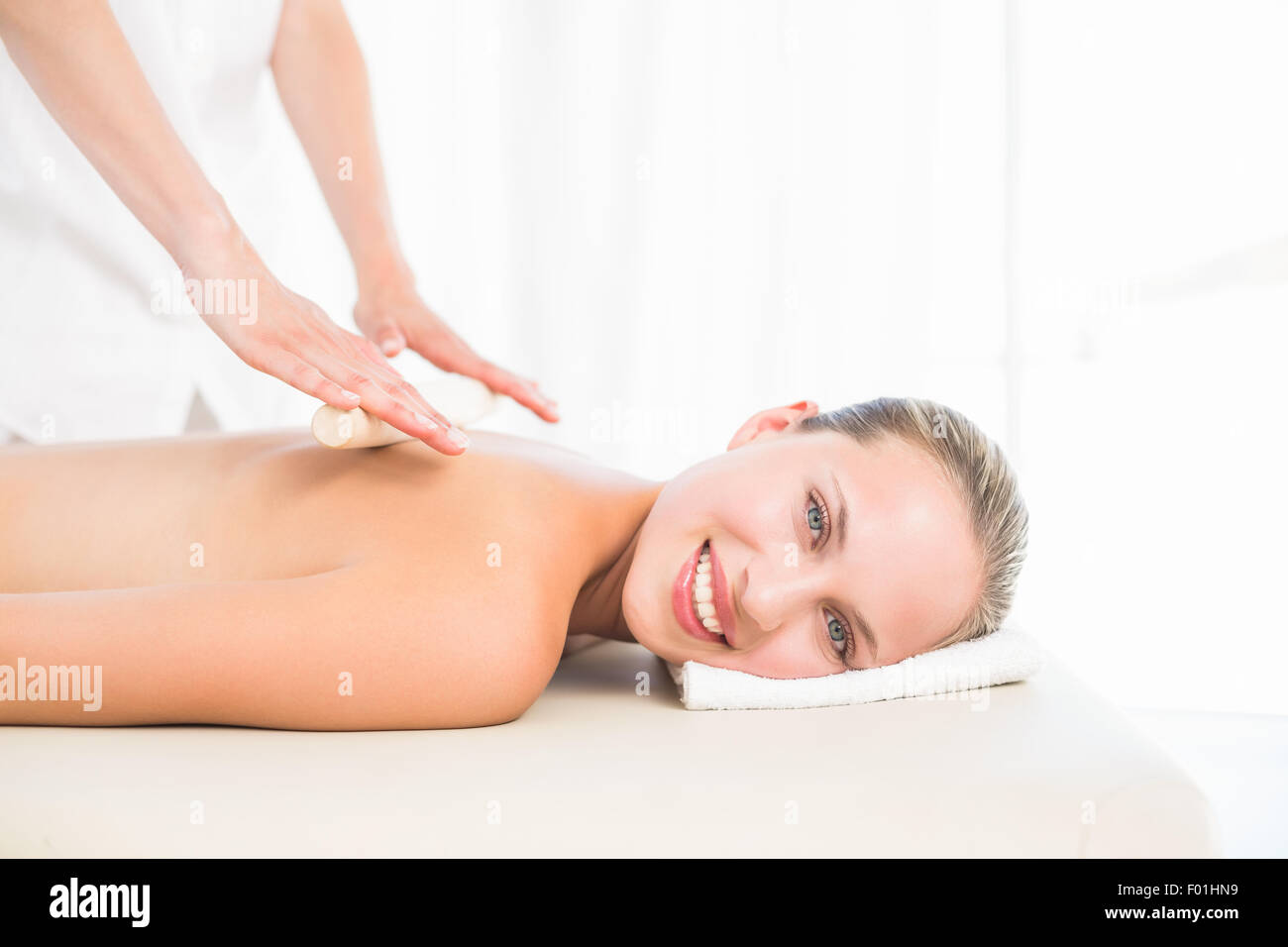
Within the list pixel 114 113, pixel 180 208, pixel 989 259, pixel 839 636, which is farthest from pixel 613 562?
pixel 989 259

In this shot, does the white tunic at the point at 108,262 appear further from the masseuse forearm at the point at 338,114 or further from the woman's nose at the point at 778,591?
the woman's nose at the point at 778,591

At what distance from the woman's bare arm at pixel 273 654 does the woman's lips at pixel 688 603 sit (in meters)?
0.19

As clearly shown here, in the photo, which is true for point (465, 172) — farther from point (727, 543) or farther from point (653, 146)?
point (727, 543)

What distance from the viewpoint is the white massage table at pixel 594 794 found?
812 mm

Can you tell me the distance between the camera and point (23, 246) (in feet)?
5.09

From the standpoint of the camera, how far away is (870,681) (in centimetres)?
115

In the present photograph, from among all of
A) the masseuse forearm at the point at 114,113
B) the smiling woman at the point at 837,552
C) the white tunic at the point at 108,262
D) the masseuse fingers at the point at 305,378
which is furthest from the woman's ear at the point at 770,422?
the white tunic at the point at 108,262

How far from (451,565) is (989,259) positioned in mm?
1888

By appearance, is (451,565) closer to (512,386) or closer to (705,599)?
(705,599)

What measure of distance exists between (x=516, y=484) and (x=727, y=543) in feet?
0.78

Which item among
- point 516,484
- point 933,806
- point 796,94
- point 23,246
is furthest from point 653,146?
point 933,806

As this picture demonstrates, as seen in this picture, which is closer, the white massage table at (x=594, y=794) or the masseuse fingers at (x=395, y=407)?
the white massage table at (x=594, y=794)

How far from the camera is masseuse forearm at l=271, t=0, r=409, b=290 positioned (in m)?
1.75
